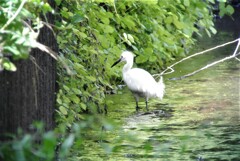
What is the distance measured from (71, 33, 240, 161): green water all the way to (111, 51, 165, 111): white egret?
183 millimetres

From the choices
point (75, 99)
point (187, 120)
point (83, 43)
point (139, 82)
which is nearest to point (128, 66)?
point (139, 82)

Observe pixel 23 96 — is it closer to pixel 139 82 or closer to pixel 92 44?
pixel 92 44

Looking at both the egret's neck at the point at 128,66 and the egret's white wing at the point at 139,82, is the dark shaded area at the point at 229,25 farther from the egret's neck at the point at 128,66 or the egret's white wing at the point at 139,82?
the egret's white wing at the point at 139,82

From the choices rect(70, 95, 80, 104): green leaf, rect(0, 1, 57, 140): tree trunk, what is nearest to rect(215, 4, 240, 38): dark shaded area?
rect(70, 95, 80, 104): green leaf

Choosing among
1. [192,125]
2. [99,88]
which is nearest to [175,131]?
[192,125]

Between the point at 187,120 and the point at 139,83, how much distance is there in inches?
77.3

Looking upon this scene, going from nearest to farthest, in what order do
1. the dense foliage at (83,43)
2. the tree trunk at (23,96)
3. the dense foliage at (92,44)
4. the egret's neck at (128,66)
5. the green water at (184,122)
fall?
1. the dense foliage at (83,43)
2. the tree trunk at (23,96)
3. the green water at (184,122)
4. the dense foliage at (92,44)
5. the egret's neck at (128,66)

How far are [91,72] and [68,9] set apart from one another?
1.03 metres

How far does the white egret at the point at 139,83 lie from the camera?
457 inches

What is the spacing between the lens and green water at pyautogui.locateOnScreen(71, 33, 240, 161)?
7.85 metres

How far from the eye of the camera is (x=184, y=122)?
9875 millimetres

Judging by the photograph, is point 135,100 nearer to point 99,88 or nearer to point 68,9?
point 99,88

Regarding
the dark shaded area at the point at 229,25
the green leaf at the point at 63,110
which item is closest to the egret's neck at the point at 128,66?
the green leaf at the point at 63,110

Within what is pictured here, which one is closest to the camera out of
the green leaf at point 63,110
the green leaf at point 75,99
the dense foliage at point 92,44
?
the green leaf at point 63,110
